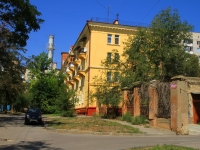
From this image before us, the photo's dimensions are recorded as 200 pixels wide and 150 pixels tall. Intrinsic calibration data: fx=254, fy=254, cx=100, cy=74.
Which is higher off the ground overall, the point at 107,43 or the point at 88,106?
the point at 107,43

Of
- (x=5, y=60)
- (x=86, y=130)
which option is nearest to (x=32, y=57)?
(x=5, y=60)

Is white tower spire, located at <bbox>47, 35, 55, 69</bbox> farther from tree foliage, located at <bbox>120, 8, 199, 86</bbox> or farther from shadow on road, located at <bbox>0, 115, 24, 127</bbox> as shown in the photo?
tree foliage, located at <bbox>120, 8, 199, 86</bbox>

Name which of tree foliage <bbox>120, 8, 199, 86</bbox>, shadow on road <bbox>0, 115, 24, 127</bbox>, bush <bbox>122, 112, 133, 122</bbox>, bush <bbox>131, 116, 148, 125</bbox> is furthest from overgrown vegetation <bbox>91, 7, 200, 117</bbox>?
shadow on road <bbox>0, 115, 24, 127</bbox>

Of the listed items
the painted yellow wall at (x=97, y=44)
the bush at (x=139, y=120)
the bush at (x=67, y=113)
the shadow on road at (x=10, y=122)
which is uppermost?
the painted yellow wall at (x=97, y=44)

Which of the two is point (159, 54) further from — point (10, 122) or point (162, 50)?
point (10, 122)

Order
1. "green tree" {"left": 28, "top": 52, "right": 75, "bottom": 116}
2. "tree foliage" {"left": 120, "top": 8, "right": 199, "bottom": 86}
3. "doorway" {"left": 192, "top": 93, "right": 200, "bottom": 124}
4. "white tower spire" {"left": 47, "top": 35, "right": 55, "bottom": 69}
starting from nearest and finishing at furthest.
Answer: "doorway" {"left": 192, "top": 93, "right": 200, "bottom": 124}
"tree foliage" {"left": 120, "top": 8, "right": 199, "bottom": 86}
"green tree" {"left": 28, "top": 52, "right": 75, "bottom": 116}
"white tower spire" {"left": 47, "top": 35, "right": 55, "bottom": 69}

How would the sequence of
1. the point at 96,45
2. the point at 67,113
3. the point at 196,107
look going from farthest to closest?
the point at 96,45 < the point at 67,113 < the point at 196,107

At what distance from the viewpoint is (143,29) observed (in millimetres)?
28234

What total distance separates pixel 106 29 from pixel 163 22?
52.6 ft

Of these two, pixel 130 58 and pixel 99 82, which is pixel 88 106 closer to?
pixel 99 82

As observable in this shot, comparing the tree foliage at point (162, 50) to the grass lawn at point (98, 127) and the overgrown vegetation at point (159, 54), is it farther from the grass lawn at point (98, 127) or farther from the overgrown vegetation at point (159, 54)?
the grass lawn at point (98, 127)

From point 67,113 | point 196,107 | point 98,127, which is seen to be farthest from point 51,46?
point 98,127

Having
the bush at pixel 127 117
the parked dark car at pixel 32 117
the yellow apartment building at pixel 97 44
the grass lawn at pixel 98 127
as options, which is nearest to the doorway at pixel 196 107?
the bush at pixel 127 117

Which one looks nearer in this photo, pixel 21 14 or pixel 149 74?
pixel 21 14
